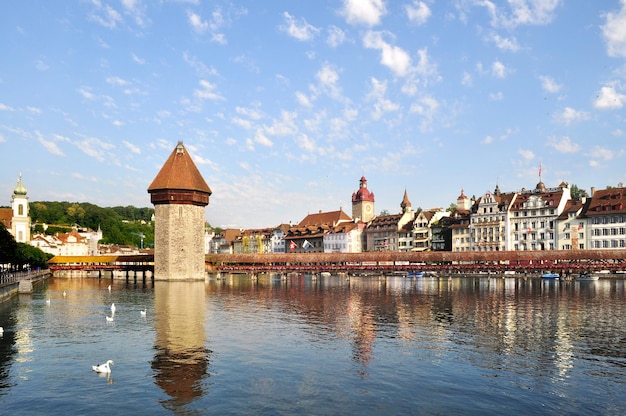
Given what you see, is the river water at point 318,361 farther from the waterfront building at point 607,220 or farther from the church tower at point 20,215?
the church tower at point 20,215

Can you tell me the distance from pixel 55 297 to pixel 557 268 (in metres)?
49.2

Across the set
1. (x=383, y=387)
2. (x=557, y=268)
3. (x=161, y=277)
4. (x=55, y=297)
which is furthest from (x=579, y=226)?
(x=383, y=387)

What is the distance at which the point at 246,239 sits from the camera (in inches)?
4966

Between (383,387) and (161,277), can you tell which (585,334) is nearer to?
(383,387)

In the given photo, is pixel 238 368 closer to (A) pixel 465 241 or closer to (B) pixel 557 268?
(B) pixel 557 268

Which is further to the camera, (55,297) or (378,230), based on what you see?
(378,230)

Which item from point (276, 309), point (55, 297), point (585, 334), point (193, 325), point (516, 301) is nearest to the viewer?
point (585, 334)

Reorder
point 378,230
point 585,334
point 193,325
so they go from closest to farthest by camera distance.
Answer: point 585,334, point 193,325, point 378,230

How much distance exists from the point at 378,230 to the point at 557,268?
41157 millimetres

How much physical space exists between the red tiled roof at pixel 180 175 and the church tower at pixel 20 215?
36.7m

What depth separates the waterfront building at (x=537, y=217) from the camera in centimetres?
7419

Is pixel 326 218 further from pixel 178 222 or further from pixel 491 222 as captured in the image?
pixel 178 222

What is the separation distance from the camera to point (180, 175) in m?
56.8

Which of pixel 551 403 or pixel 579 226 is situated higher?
pixel 579 226
